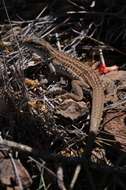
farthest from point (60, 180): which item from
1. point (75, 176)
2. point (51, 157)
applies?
point (51, 157)

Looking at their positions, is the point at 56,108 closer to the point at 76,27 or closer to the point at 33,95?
the point at 33,95

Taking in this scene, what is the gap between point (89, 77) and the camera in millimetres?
5273

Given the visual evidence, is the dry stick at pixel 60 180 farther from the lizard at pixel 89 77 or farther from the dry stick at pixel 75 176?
the lizard at pixel 89 77

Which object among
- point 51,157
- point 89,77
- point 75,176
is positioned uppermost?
point 89,77

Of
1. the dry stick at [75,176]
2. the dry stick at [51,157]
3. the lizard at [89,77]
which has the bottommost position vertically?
the dry stick at [75,176]

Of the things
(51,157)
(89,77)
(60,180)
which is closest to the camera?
(60,180)

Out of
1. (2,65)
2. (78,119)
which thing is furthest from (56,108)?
(2,65)

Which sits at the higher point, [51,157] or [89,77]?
[89,77]

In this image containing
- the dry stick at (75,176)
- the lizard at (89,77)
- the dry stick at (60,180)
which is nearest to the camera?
the dry stick at (60,180)

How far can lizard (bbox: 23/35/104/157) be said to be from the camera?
4.48m

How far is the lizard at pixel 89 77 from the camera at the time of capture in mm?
4477

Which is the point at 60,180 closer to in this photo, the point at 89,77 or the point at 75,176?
the point at 75,176

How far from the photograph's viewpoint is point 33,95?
4.93m

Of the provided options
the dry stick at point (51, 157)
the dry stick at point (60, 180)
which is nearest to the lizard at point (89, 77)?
the dry stick at point (51, 157)
